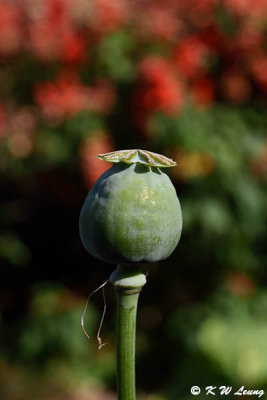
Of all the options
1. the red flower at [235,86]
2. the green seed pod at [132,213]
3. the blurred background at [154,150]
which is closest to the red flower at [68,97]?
the blurred background at [154,150]

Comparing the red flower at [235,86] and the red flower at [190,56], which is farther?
the red flower at [235,86]

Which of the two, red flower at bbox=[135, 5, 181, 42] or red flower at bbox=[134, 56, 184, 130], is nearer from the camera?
red flower at bbox=[134, 56, 184, 130]

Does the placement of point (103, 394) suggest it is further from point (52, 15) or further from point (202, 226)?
point (52, 15)

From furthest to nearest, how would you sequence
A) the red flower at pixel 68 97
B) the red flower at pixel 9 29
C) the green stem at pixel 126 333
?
1. the red flower at pixel 9 29
2. the red flower at pixel 68 97
3. the green stem at pixel 126 333

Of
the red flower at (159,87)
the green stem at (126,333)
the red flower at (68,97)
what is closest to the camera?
the green stem at (126,333)

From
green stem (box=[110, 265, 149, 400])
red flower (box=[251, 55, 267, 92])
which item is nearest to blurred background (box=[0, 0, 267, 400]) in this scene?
red flower (box=[251, 55, 267, 92])

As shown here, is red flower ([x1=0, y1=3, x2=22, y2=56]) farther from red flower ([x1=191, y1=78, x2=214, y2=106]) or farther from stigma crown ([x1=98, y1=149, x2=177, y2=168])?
stigma crown ([x1=98, y1=149, x2=177, y2=168])

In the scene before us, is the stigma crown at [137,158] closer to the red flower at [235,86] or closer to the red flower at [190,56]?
the red flower at [190,56]
